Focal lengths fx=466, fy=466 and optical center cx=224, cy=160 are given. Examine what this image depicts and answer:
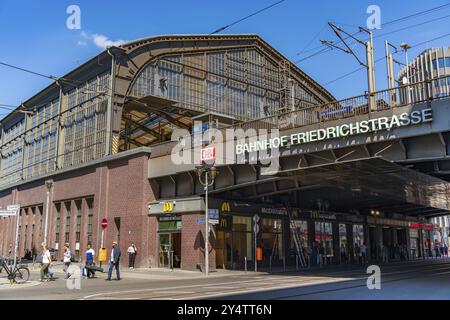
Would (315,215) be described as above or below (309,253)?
above

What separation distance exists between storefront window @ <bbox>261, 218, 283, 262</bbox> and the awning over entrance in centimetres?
401

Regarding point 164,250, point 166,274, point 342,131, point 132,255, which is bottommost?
point 166,274

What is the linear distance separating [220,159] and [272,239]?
10.1 metres

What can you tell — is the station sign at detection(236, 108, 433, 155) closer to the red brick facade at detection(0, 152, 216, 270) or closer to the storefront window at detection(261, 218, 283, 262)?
the red brick facade at detection(0, 152, 216, 270)

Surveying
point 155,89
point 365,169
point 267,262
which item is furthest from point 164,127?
point 365,169

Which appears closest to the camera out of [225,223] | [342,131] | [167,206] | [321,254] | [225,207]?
[342,131]

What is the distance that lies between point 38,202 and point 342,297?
1649 inches

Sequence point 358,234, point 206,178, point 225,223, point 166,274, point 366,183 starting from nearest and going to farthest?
1. point 206,178
2. point 166,274
3. point 366,183
4. point 225,223
5. point 358,234

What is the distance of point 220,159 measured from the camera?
28.0 m

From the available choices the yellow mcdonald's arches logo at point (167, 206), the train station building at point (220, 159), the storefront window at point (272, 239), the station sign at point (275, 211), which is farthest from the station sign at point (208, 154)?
the storefront window at point (272, 239)

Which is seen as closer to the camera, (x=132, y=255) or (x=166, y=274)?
(x=166, y=274)

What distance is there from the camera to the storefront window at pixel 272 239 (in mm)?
34500

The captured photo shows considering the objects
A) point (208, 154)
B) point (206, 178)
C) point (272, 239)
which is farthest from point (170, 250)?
point (208, 154)

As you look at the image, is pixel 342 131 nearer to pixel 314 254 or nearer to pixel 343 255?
pixel 314 254
